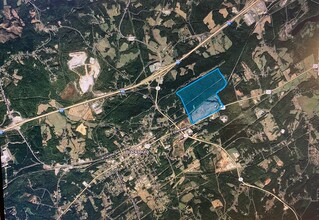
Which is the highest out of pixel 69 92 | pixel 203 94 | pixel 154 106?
pixel 69 92

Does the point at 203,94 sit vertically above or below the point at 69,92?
below

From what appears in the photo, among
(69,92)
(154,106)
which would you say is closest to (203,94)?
(154,106)

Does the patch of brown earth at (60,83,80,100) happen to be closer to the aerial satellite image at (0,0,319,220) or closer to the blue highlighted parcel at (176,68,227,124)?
the aerial satellite image at (0,0,319,220)

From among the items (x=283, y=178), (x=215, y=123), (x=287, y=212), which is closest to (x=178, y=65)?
(x=215, y=123)

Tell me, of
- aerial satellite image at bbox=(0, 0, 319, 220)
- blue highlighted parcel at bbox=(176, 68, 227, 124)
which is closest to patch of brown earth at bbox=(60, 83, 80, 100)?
aerial satellite image at bbox=(0, 0, 319, 220)

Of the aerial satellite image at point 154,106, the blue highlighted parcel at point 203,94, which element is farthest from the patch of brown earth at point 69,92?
the blue highlighted parcel at point 203,94

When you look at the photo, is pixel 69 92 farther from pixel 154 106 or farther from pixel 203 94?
pixel 203 94
